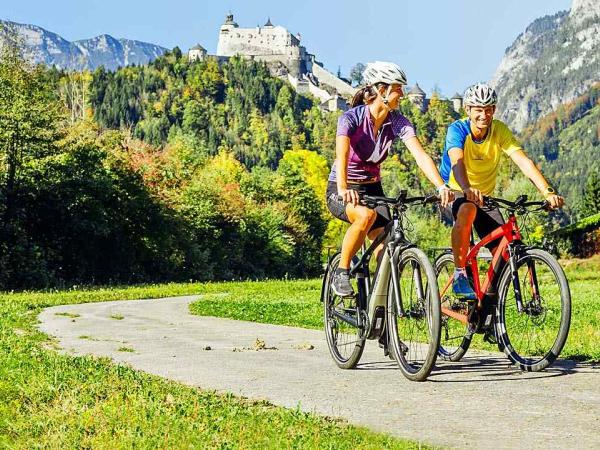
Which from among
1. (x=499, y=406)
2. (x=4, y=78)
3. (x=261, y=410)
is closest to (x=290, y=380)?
(x=261, y=410)

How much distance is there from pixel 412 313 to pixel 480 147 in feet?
5.11

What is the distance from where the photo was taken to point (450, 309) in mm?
7535

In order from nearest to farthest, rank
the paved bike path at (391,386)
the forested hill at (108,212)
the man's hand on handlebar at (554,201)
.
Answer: the paved bike path at (391,386), the man's hand on handlebar at (554,201), the forested hill at (108,212)

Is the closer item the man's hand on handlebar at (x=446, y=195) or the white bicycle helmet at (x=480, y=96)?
the man's hand on handlebar at (x=446, y=195)

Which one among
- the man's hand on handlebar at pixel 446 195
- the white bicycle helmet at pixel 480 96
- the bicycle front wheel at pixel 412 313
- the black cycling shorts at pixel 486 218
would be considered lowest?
the bicycle front wheel at pixel 412 313

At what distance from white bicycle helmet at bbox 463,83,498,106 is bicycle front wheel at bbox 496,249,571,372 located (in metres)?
1.24

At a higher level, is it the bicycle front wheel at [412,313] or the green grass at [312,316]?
the bicycle front wheel at [412,313]

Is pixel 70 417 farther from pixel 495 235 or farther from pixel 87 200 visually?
pixel 87 200

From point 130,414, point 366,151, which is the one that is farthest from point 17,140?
point 130,414

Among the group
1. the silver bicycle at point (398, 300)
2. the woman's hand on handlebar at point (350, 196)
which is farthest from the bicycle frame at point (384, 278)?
the woman's hand on handlebar at point (350, 196)

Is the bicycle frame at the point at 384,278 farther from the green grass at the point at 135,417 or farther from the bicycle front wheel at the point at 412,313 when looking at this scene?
the green grass at the point at 135,417

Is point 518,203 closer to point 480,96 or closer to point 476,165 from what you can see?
point 476,165

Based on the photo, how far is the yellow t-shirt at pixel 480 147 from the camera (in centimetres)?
729

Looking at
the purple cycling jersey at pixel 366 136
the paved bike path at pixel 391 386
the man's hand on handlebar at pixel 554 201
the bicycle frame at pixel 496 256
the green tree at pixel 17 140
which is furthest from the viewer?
the green tree at pixel 17 140
